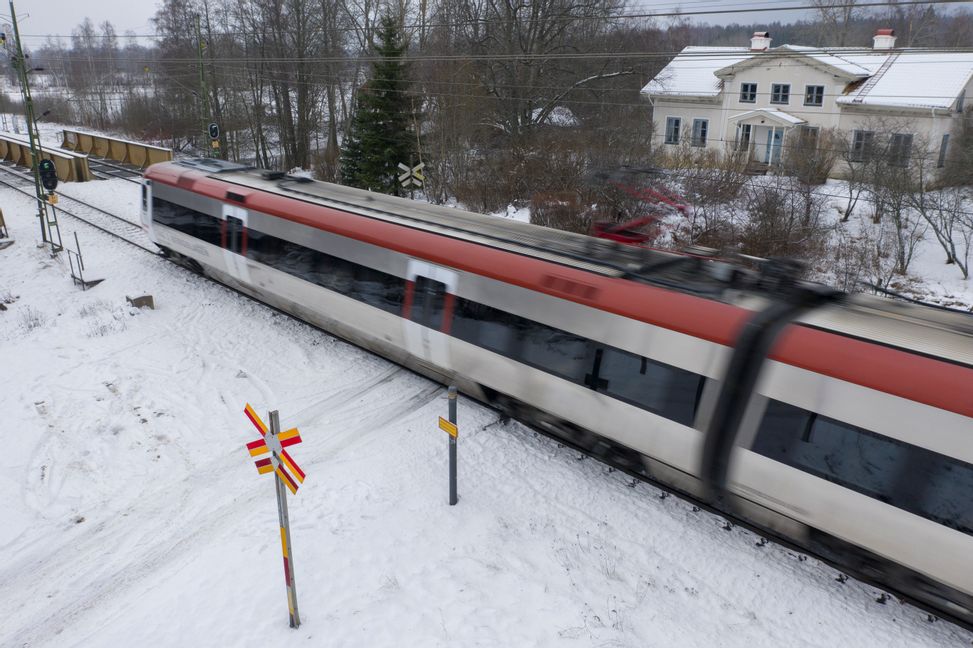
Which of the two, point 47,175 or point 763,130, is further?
point 763,130

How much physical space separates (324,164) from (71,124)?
45.4 meters

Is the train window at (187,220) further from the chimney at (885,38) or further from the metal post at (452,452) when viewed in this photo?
the chimney at (885,38)

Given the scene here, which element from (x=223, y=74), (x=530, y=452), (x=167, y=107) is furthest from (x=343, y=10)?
(x=530, y=452)

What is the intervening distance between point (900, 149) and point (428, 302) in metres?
23.8

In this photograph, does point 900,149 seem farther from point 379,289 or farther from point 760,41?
point 379,289

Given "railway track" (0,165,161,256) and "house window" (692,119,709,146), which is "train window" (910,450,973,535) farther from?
"house window" (692,119,709,146)

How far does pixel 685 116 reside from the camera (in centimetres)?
3728

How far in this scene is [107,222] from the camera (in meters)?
20.2

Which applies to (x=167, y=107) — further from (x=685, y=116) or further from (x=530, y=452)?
(x=530, y=452)

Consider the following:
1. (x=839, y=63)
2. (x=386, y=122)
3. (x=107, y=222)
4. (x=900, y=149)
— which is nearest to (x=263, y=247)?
(x=107, y=222)

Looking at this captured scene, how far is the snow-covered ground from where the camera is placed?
5945 millimetres

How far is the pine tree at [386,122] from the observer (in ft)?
85.9

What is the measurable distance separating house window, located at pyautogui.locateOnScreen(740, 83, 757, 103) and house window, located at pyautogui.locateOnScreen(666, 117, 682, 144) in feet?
12.0

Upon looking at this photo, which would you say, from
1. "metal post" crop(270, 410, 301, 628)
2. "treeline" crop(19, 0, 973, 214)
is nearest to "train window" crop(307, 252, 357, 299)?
"metal post" crop(270, 410, 301, 628)
